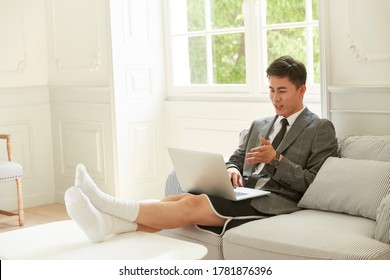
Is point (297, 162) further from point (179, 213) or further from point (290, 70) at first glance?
point (179, 213)

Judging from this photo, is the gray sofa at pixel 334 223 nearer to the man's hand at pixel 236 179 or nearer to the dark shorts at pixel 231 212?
the dark shorts at pixel 231 212

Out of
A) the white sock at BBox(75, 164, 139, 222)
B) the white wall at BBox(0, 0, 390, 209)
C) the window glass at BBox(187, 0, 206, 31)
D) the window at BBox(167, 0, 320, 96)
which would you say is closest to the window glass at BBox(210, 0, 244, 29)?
the window at BBox(167, 0, 320, 96)

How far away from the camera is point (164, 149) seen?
548 cm

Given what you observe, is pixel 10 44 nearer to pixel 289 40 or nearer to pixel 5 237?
pixel 289 40

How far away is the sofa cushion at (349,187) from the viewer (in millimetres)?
3064

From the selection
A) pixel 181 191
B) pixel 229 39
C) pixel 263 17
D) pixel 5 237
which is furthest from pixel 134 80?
pixel 5 237

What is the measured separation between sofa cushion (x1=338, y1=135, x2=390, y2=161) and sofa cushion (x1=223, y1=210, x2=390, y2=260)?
1.20 ft

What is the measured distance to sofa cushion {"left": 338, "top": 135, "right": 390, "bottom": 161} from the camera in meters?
3.33

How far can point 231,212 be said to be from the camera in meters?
3.22

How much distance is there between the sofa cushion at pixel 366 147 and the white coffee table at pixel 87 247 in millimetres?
1059

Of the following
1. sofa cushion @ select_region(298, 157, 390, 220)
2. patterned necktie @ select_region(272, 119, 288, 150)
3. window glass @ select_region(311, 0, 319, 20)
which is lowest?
sofa cushion @ select_region(298, 157, 390, 220)

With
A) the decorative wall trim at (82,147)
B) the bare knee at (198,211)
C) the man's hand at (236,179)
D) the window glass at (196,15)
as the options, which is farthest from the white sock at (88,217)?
the window glass at (196,15)

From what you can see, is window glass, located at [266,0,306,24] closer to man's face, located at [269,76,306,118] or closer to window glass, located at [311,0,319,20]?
window glass, located at [311,0,319,20]

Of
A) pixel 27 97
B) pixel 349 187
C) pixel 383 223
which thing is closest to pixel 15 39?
pixel 27 97
